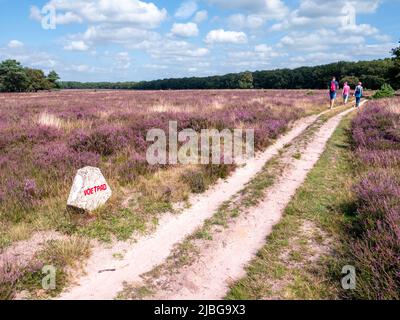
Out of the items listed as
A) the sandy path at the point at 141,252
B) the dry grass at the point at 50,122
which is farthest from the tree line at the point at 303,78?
the sandy path at the point at 141,252

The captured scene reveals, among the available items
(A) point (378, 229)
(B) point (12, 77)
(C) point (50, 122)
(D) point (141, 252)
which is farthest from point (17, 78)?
(A) point (378, 229)

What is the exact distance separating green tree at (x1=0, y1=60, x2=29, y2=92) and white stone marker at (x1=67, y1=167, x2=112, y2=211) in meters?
83.0

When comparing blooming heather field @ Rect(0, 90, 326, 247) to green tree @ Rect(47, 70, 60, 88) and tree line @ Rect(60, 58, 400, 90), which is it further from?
green tree @ Rect(47, 70, 60, 88)

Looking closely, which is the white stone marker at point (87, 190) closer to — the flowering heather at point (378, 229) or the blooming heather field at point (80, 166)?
the blooming heather field at point (80, 166)

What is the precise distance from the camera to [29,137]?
11.4 m

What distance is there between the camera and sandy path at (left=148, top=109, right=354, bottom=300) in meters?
4.52

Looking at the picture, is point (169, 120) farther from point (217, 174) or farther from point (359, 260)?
point (359, 260)

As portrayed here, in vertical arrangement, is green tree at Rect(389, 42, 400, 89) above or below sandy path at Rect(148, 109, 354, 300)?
above

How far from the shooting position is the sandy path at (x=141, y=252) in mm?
4559

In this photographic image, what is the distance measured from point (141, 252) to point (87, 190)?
1.88 metres

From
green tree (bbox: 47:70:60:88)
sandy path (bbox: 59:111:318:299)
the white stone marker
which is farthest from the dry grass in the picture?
green tree (bbox: 47:70:60:88)

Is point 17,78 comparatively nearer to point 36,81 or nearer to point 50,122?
point 36,81

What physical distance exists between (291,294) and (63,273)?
3.37 meters
